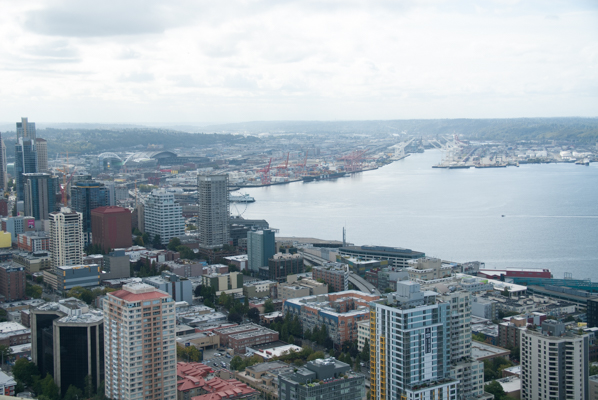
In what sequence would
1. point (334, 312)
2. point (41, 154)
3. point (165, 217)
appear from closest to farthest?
point (334, 312) < point (165, 217) < point (41, 154)

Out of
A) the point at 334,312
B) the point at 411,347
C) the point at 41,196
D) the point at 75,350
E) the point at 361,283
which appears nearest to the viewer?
the point at 411,347

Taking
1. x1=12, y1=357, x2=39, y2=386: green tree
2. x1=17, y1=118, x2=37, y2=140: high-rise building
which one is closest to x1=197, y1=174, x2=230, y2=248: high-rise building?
x1=12, y1=357, x2=39, y2=386: green tree

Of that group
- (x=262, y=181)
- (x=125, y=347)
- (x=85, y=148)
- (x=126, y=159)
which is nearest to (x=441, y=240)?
(x=125, y=347)

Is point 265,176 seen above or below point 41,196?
below

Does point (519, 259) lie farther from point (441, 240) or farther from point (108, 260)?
point (108, 260)

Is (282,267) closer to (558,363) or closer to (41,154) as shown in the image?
(558,363)

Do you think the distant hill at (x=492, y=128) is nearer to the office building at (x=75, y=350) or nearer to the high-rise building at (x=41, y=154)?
the high-rise building at (x=41, y=154)

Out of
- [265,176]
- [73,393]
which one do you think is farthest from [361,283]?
[265,176]

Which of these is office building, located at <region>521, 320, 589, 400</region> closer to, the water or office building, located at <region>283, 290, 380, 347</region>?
office building, located at <region>283, 290, 380, 347</region>
